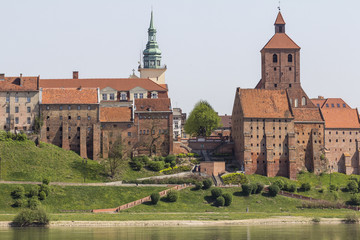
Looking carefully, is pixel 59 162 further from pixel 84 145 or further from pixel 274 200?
pixel 274 200

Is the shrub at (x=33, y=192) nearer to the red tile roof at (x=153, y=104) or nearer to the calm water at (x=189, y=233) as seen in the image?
the calm water at (x=189, y=233)

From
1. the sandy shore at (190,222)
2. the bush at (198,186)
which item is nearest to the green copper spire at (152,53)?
the bush at (198,186)

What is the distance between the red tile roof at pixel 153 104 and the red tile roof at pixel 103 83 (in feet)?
22.6

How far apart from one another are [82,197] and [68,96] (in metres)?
24.2

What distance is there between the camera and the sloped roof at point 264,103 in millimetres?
137625

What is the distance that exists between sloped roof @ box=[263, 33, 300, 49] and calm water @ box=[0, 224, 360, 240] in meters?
45.4

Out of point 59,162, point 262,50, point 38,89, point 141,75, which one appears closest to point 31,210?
point 59,162

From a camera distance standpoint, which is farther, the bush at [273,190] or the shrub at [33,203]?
the bush at [273,190]

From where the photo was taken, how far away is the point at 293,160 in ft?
445

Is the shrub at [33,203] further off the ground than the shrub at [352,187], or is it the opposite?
the shrub at [352,187]

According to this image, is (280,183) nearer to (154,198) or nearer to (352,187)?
Result: (352,187)

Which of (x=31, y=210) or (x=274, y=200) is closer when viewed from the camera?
(x=31, y=210)

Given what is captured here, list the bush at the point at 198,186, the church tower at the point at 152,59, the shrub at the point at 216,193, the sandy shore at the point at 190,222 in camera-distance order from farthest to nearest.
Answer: the church tower at the point at 152,59 → the bush at the point at 198,186 → the shrub at the point at 216,193 → the sandy shore at the point at 190,222

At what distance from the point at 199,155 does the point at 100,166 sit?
17.7 meters
